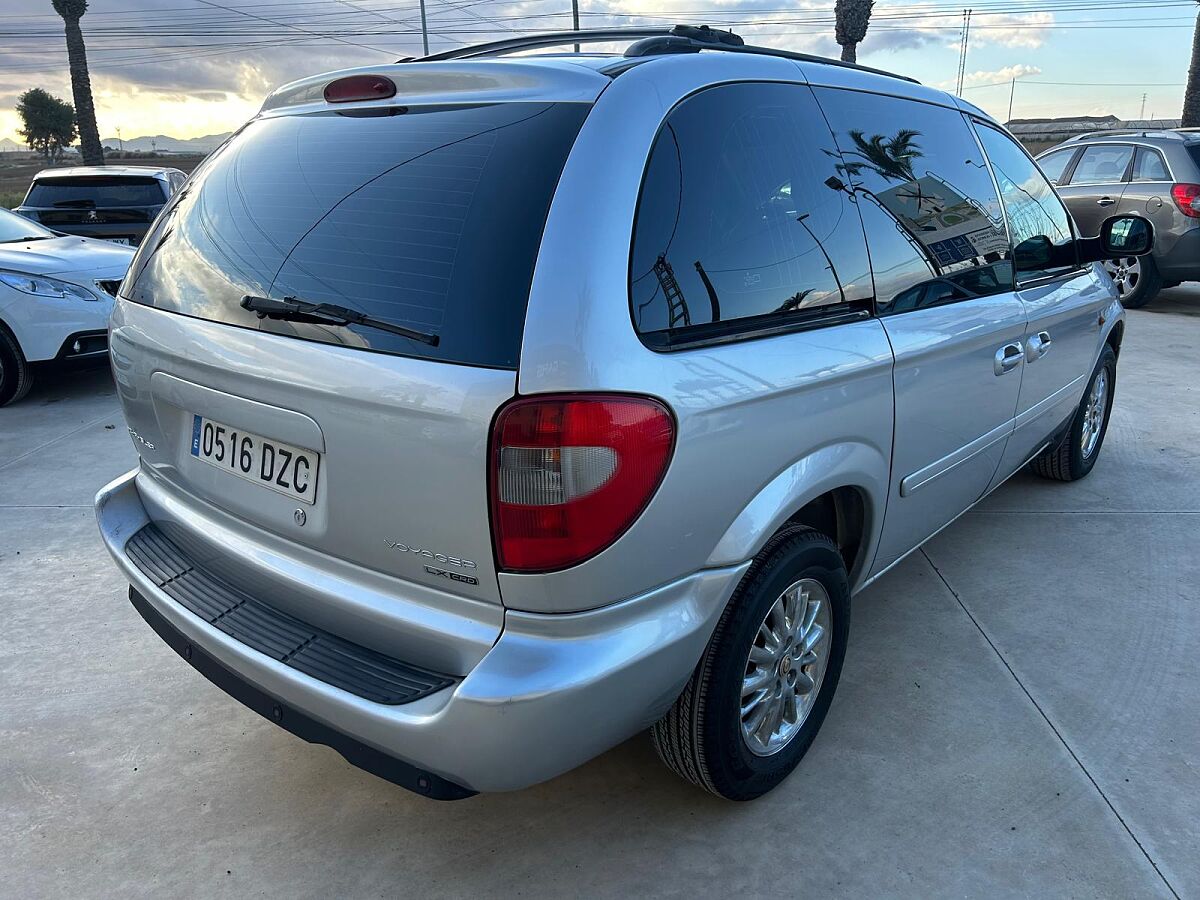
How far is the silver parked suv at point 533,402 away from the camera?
1.70 m

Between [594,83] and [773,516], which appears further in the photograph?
[773,516]

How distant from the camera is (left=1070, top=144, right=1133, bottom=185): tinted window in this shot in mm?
9477

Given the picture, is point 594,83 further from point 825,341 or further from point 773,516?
point 773,516

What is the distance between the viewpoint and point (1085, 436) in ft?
14.9

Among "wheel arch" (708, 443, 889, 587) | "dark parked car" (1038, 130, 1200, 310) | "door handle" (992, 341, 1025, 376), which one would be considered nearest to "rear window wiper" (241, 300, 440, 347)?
"wheel arch" (708, 443, 889, 587)

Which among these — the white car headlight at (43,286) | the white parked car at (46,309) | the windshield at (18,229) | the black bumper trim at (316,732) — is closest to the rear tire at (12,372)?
the white parked car at (46,309)

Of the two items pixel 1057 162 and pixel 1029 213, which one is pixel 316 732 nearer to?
pixel 1029 213

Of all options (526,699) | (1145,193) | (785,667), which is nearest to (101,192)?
(785,667)

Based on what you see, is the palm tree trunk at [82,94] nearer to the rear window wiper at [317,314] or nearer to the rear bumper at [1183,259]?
the rear bumper at [1183,259]

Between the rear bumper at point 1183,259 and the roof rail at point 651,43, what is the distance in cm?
767

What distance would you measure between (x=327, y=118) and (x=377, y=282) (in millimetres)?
646

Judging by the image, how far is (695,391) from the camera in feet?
5.91

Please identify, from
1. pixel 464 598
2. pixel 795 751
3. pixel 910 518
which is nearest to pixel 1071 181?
pixel 910 518

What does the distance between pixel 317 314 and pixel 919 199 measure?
1.83 m
